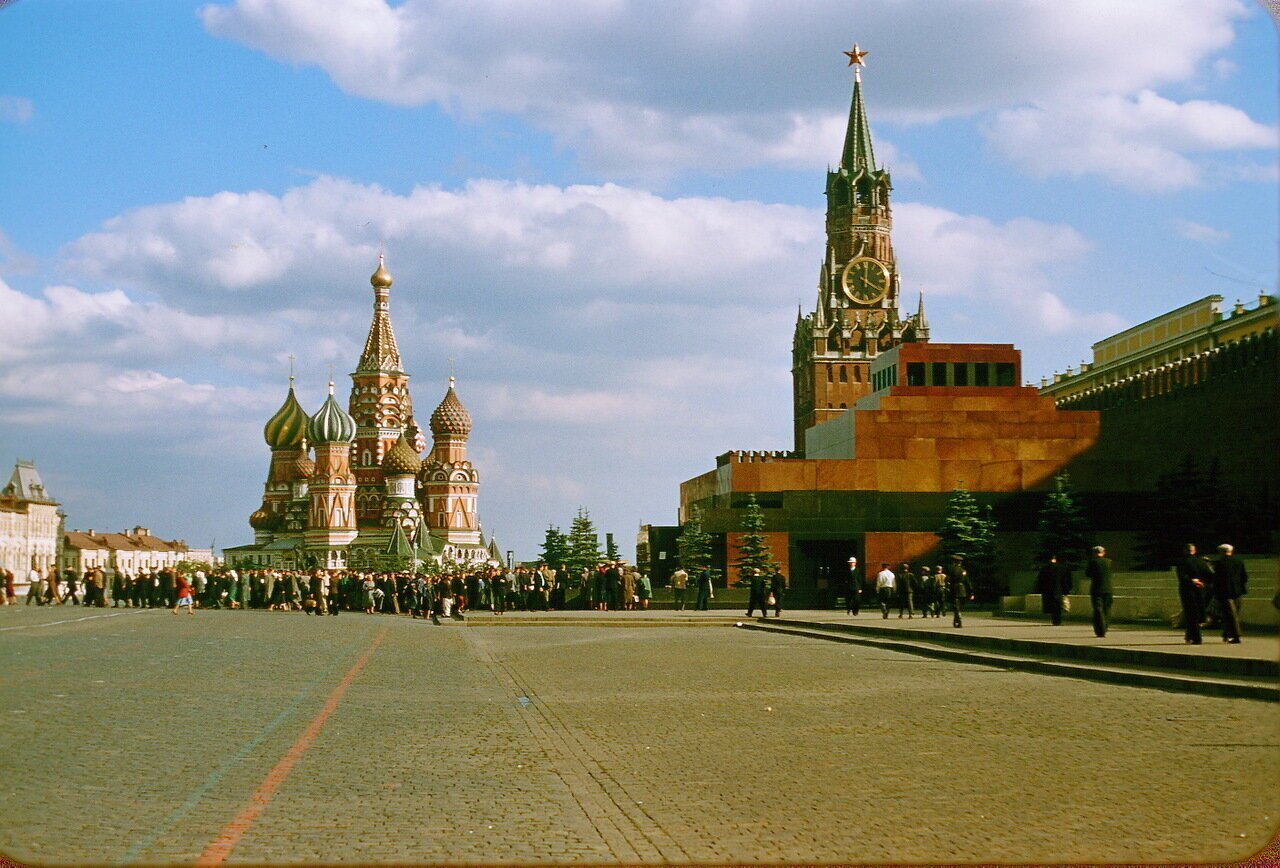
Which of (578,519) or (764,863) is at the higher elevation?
(578,519)

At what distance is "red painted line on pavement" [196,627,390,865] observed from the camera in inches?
266

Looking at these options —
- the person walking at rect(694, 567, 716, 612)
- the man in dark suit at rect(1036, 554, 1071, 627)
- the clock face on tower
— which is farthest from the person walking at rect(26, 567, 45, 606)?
the clock face on tower

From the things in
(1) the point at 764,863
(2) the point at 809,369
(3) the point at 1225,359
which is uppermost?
(2) the point at 809,369

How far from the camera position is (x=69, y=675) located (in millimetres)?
16688

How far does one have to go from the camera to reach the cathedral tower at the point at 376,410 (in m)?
138

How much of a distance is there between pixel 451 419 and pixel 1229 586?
125 meters

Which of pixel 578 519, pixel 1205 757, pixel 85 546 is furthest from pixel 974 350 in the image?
pixel 1205 757

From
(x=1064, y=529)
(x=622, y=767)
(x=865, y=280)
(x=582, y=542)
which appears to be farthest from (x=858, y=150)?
(x=622, y=767)

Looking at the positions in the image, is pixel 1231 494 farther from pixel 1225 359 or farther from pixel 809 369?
pixel 809 369

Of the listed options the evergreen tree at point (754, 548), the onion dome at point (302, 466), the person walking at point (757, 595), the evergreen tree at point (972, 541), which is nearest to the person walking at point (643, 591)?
the evergreen tree at point (754, 548)

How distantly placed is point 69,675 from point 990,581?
125 feet

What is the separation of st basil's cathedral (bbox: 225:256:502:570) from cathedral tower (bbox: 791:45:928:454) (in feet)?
115

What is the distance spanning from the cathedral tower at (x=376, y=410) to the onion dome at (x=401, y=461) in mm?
1601

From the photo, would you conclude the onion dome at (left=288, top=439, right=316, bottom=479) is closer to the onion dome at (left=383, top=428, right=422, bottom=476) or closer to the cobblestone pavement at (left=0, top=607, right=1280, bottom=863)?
the onion dome at (left=383, top=428, right=422, bottom=476)
